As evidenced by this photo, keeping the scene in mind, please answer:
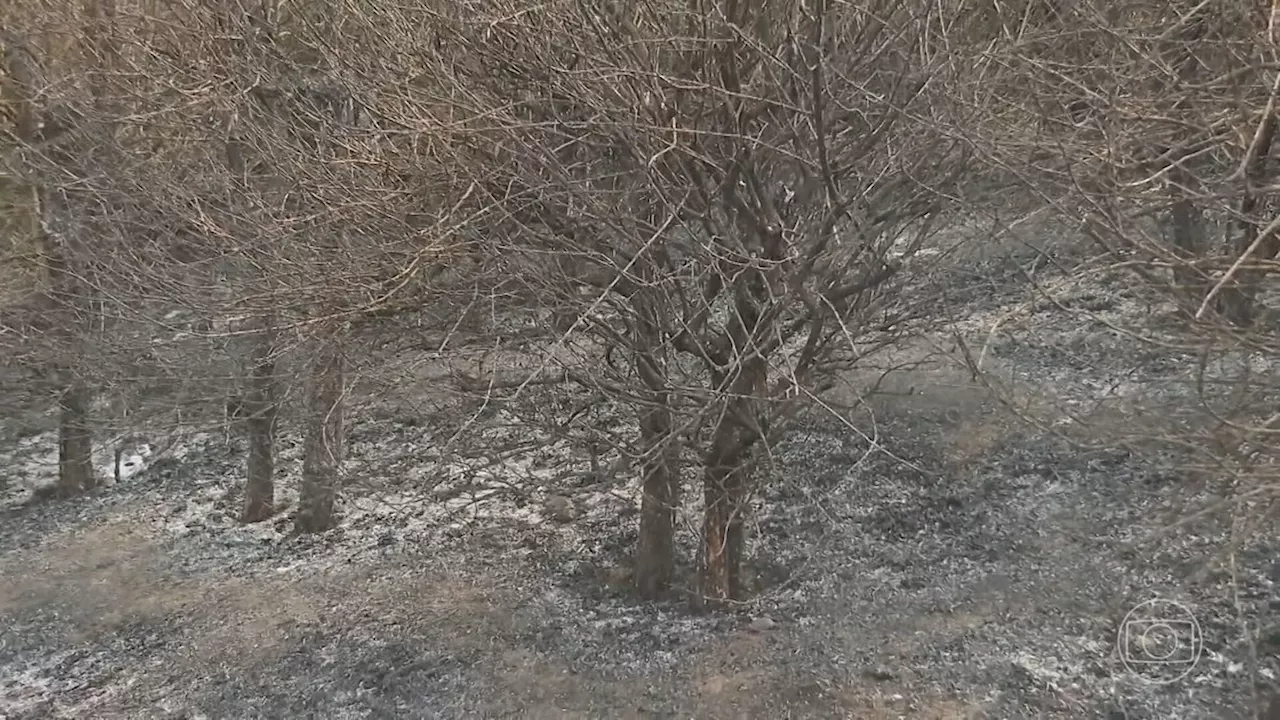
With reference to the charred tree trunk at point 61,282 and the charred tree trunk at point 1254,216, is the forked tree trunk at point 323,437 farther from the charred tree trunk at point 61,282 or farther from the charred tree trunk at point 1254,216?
the charred tree trunk at point 1254,216

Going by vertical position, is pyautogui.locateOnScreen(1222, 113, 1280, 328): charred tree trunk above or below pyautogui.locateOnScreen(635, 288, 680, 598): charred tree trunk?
above

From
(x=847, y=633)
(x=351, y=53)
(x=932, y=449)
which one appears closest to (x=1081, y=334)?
(x=932, y=449)

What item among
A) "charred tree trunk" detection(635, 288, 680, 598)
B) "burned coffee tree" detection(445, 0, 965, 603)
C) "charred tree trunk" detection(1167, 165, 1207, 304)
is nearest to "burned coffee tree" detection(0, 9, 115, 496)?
"burned coffee tree" detection(445, 0, 965, 603)

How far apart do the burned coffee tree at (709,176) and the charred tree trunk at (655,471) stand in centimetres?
3

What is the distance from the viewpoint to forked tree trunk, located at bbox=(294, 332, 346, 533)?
5.01m

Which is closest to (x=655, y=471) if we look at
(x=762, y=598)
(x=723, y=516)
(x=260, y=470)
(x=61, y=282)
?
(x=723, y=516)

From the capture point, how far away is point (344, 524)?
816 cm

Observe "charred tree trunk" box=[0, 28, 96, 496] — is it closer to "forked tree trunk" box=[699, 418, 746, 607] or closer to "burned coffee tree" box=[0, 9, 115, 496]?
"burned coffee tree" box=[0, 9, 115, 496]

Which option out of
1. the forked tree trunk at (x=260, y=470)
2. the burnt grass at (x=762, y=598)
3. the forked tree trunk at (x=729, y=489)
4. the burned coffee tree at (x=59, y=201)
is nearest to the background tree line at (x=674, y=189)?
the forked tree trunk at (x=729, y=489)

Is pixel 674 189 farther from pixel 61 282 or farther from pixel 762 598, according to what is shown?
pixel 61 282

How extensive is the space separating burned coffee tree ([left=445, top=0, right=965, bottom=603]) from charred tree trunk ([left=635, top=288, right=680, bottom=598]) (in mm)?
26

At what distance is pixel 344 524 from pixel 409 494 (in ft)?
2.98

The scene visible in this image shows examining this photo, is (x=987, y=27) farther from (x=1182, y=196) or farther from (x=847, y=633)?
(x=847, y=633)

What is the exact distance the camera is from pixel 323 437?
5.09 metres
